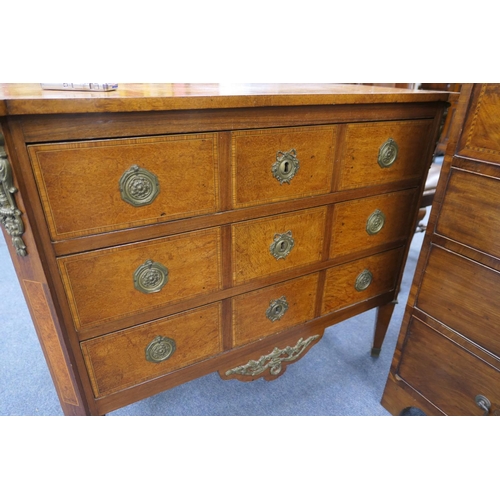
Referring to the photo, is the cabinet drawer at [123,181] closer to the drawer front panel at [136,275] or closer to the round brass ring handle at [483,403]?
the drawer front panel at [136,275]

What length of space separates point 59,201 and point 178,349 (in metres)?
0.43

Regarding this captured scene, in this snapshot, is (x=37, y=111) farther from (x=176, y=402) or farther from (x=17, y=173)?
(x=176, y=402)

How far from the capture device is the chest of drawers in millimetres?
620

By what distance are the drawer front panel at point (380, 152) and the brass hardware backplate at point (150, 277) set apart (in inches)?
18.5

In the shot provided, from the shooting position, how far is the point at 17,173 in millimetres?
576

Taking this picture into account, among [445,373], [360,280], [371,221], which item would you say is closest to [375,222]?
[371,221]

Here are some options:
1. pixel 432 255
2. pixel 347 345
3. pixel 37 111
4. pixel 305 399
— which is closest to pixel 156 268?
pixel 37 111

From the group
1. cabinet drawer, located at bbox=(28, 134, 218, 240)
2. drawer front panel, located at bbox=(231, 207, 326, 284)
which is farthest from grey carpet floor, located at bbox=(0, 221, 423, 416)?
cabinet drawer, located at bbox=(28, 134, 218, 240)

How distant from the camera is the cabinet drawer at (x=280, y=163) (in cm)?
76

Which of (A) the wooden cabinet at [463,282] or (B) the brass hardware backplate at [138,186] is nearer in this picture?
(B) the brass hardware backplate at [138,186]

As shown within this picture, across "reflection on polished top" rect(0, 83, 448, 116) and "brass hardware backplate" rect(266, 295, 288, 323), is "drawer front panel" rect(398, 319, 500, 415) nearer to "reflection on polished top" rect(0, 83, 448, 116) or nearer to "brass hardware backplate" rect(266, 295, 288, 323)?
"brass hardware backplate" rect(266, 295, 288, 323)

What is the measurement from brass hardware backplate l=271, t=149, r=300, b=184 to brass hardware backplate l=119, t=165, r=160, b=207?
0.26 meters

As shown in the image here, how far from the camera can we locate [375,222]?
3.43 ft

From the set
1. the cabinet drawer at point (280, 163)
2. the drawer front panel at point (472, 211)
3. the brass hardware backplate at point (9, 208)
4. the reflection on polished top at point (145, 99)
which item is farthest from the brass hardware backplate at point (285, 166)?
the brass hardware backplate at point (9, 208)
